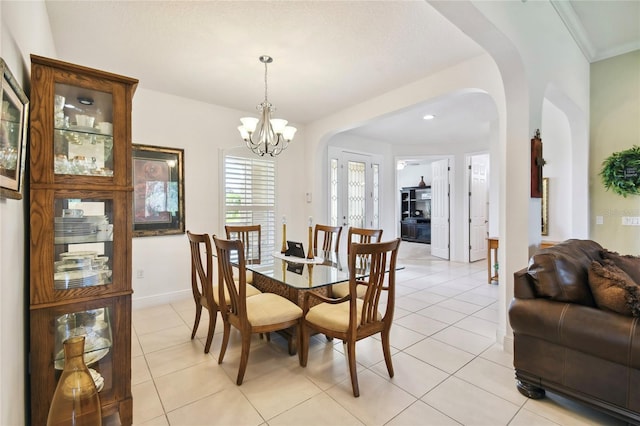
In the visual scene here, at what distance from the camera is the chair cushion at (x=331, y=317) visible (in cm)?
203

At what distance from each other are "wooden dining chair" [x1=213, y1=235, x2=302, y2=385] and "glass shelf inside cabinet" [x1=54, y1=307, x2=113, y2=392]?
0.72 meters

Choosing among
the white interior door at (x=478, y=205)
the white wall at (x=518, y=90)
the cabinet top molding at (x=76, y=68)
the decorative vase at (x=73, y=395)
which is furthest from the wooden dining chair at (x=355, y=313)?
the white interior door at (x=478, y=205)

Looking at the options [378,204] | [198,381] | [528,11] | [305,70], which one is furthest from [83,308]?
[378,204]

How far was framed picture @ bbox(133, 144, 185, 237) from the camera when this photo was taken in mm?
3526

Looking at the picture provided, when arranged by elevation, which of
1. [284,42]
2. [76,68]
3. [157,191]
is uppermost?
A: [284,42]

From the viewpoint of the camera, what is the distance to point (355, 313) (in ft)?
6.40

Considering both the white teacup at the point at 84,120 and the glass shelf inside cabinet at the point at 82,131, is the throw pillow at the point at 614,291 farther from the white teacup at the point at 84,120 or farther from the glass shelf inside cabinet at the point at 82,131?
the white teacup at the point at 84,120

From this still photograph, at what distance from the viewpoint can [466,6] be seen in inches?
70.3

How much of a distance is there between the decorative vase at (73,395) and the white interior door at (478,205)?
666 centimetres

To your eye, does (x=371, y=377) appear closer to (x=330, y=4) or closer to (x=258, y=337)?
(x=258, y=337)

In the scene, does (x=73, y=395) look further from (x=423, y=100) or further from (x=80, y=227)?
(x=423, y=100)

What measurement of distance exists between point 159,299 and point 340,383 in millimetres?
2687

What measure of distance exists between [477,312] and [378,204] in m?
3.19

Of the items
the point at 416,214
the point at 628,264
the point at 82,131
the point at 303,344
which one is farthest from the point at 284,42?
the point at 416,214
